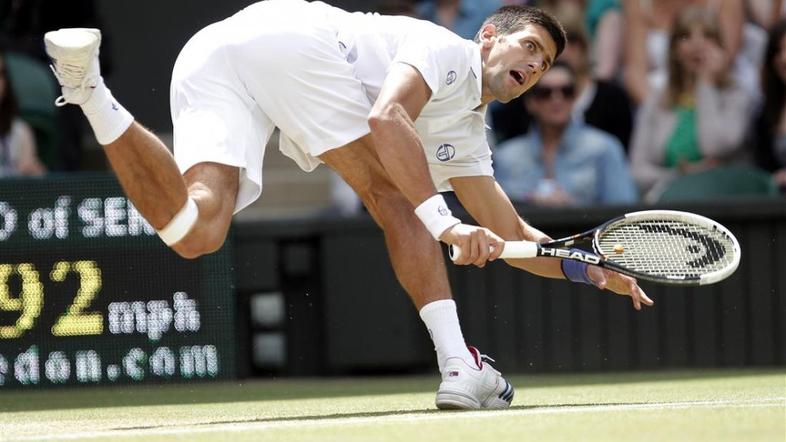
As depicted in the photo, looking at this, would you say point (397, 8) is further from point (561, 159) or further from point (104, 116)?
point (104, 116)

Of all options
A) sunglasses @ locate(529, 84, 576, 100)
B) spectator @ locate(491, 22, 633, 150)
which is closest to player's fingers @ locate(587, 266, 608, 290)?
sunglasses @ locate(529, 84, 576, 100)

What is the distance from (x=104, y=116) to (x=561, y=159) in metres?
4.84

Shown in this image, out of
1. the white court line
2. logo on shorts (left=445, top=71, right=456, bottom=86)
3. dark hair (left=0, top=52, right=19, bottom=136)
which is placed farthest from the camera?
dark hair (left=0, top=52, right=19, bottom=136)

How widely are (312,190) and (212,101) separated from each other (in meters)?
5.54

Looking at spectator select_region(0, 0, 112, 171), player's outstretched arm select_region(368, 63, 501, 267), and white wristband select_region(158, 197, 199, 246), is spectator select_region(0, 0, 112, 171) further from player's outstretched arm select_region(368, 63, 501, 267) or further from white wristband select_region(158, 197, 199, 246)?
player's outstretched arm select_region(368, 63, 501, 267)

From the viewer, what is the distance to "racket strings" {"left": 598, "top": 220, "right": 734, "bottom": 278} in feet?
17.4

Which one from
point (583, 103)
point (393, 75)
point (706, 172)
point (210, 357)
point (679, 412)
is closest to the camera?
point (679, 412)

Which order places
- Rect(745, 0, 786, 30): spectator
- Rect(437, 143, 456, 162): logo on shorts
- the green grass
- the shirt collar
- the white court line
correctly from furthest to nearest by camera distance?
Rect(745, 0, 786, 30): spectator, Rect(437, 143, 456, 162): logo on shorts, the shirt collar, the white court line, the green grass

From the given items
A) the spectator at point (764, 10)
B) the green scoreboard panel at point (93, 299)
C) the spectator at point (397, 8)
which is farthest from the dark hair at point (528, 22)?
the spectator at point (764, 10)

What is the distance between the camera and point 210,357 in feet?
25.3

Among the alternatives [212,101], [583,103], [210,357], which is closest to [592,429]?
[212,101]

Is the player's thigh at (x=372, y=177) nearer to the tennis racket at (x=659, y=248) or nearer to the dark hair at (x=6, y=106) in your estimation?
the tennis racket at (x=659, y=248)

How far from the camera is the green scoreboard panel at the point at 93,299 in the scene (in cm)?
762

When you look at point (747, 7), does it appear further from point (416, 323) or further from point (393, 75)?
point (393, 75)
